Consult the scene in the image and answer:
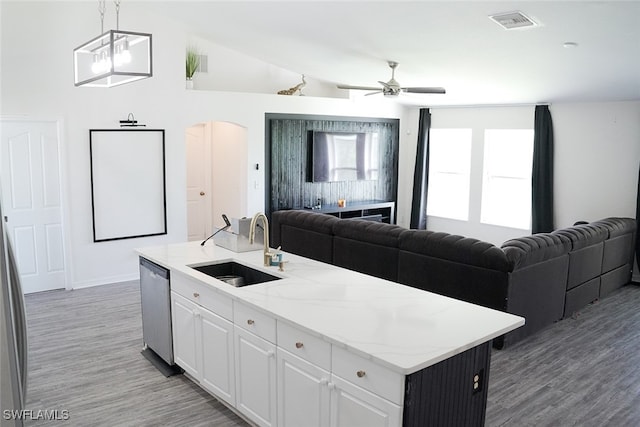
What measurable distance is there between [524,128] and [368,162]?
2606 mm

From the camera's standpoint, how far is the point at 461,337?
8.60 feet

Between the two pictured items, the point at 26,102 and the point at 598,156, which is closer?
the point at 26,102

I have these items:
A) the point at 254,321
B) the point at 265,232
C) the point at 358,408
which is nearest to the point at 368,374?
the point at 358,408

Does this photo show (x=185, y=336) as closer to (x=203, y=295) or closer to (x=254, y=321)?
(x=203, y=295)

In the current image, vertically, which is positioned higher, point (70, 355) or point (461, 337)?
point (461, 337)

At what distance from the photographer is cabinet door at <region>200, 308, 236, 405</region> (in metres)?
3.44

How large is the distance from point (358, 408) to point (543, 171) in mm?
6535

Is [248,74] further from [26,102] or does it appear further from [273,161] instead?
[26,102]

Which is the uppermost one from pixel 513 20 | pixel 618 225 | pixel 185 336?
pixel 513 20

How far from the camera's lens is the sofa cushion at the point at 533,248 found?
4.62 meters

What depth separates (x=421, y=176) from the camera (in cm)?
984

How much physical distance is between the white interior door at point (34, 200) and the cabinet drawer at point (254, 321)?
400cm

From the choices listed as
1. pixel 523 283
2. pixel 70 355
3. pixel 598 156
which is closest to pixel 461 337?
pixel 523 283

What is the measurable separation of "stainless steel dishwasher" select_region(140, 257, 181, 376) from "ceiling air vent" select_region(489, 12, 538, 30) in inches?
135
